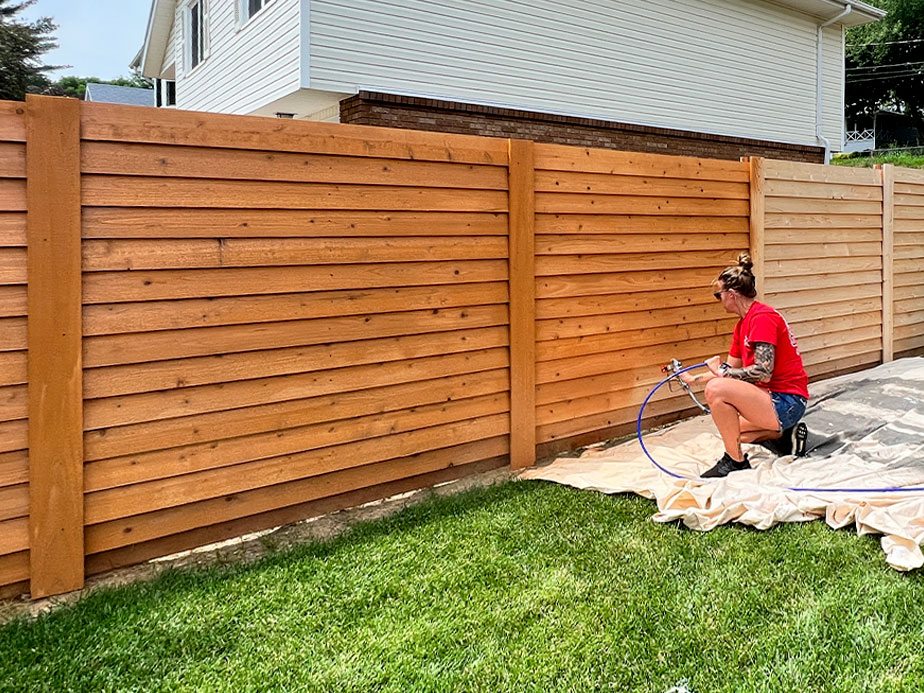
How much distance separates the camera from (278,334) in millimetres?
3457

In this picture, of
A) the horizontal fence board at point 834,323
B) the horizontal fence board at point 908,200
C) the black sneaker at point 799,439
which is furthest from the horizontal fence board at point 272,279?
the horizontal fence board at point 908,200

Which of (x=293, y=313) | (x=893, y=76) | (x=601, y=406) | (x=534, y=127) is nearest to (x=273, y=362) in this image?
(x=293, y=313)

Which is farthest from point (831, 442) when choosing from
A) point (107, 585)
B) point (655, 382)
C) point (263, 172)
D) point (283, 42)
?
point (283, 42)

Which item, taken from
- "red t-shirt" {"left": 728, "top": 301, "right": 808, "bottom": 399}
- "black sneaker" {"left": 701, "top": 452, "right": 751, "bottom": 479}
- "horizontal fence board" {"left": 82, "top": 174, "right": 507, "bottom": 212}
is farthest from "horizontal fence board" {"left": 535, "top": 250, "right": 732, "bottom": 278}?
"black sneaker" {"left": 701, "top": 452, "right": 751, "bottom": 479}

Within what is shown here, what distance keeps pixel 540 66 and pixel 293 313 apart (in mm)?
9729

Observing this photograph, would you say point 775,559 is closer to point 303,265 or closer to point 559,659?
point 559,659

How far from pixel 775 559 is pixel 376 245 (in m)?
2.42

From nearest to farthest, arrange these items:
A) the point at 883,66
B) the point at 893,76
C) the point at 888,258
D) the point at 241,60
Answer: the point at 888,258 → the point at 241,60 → the point at 893,76 → the point at 883,66

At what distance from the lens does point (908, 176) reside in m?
7.25

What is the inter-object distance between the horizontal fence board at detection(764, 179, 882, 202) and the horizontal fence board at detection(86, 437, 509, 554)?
332 centimetres

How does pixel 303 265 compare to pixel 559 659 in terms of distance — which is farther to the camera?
pixel 303 265

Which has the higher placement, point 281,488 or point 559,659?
point 281,488

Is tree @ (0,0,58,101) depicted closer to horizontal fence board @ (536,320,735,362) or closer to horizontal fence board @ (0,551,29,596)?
horizontal fence board @ (536,320,735,362)

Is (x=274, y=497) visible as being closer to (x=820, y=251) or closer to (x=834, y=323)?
(x=820, y=251)
